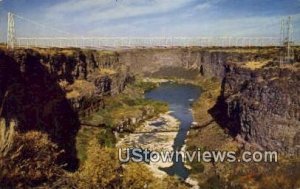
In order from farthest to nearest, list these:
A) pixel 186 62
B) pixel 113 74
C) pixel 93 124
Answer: pixel 186 62, pixel 113 74, pixel 93 124

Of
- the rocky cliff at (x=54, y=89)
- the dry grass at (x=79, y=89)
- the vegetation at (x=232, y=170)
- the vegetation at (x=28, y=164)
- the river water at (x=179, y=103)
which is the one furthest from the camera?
the dry grass at (x=79, y=89)

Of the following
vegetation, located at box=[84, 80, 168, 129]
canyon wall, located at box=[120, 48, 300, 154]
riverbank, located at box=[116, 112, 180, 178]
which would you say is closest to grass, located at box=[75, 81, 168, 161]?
vegetation, located at box=[84, 80, 168, 129]

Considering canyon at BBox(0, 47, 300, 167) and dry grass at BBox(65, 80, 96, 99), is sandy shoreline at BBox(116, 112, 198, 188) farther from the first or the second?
dry grass at BBox(65, 80, 96, 99)

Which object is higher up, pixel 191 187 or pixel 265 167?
pixel 265 167

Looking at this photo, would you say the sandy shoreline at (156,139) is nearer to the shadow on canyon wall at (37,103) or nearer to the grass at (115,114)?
the grass at (115,114)

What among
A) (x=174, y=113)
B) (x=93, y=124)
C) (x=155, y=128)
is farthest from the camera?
(x=174, y=113)

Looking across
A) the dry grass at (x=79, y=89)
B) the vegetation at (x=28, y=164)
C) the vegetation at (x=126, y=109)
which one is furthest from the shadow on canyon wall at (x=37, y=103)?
the vegetation at (x=28, y=164)

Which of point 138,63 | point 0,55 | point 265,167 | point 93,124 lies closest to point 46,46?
point 93,124

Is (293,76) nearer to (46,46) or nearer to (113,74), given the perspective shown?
(46,46)
